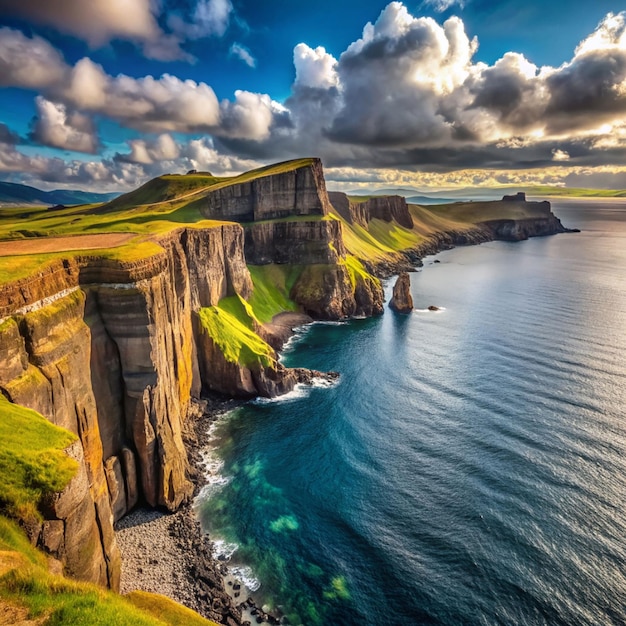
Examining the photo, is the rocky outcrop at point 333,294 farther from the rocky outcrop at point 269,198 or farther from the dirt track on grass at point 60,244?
the dirt track on grass at point 60,244

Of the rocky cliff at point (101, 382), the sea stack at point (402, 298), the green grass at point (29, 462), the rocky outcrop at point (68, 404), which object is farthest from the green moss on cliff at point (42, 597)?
the sea stack at point (402, 298)

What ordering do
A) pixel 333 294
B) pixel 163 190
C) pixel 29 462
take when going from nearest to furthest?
pixel 29 462 → pixel 333 294 → pixel 163 190

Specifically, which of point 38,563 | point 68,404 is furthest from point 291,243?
point 38,563

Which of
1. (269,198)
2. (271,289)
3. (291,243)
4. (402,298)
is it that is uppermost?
(269,198)

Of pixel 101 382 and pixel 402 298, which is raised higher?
pixel 101 382

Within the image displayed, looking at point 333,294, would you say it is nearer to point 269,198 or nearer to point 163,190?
point 269,198

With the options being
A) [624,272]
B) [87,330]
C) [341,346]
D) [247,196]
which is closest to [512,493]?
[87,330]

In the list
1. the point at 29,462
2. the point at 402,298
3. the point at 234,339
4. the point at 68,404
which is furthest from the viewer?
the point at 402,298

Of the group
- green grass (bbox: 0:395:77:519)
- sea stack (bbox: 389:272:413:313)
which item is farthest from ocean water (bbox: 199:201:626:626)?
sea stack (bbox: 389:272:413:313)
